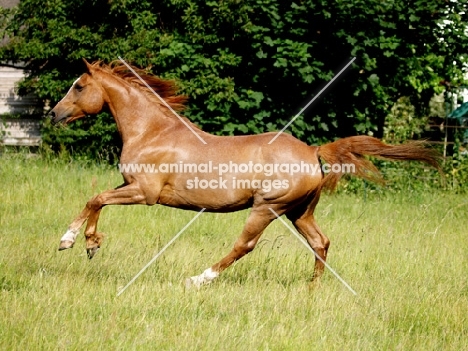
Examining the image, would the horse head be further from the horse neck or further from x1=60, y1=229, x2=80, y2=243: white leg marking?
x1=60, y1=229, x2=80, y2=243: white leg marking

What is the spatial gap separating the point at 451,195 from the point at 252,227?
647cm

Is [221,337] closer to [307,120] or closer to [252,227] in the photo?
[252,227]

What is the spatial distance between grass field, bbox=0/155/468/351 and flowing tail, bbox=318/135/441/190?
102 cm

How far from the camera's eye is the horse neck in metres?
6.27

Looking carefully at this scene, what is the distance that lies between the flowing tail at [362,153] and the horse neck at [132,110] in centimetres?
154

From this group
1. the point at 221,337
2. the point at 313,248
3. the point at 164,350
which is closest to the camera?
the point at 164,350

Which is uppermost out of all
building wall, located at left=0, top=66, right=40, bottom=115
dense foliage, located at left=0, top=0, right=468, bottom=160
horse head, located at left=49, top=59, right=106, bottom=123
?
horse head, located at left=49, top=59, right=106, bottom=123

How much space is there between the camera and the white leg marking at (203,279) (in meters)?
5.83

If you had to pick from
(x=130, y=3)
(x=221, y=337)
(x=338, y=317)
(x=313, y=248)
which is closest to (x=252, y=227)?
(x=313, y=248)

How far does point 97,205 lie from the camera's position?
5828 millimetres

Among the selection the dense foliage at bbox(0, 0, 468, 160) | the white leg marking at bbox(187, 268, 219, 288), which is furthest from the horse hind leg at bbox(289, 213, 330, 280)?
the dense foliage at bbox(0, 0, 468, 160)

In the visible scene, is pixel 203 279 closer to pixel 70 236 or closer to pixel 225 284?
pixel 225 284

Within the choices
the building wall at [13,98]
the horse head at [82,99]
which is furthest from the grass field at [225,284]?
the building wall at [13,98]

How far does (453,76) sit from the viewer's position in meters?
13.7
